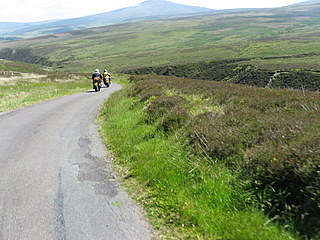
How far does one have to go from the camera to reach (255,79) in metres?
51.6

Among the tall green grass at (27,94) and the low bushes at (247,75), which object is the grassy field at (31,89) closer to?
the tall green grass at (27,94)

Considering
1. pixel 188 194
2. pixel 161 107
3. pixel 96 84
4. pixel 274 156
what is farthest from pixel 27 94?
pixel 274 156

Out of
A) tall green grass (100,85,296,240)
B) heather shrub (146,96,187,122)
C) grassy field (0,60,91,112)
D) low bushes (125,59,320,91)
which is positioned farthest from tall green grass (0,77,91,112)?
low bushes (125,59,320,91)

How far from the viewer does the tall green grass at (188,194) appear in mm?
4016

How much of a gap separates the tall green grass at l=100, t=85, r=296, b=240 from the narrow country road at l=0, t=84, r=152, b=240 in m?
0.36

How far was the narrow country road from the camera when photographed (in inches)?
173

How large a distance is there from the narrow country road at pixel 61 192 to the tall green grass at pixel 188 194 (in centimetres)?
36

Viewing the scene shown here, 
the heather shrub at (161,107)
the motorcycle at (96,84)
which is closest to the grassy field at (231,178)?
the heather shrub at (161,107)

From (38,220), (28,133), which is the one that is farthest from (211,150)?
(28,133)

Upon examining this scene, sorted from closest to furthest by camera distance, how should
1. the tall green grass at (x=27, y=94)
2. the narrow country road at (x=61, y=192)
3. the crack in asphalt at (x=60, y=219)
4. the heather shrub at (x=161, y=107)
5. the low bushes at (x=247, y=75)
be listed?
1. the crack in asphalt at (x=60, y=219)
2. the narrow country road at (x=61, y=192)
3. the heather shrub at (x=161, y=107)
4. the tall green grass at (x=27, y=94)
5. the low bushes at (x=247, y=75)

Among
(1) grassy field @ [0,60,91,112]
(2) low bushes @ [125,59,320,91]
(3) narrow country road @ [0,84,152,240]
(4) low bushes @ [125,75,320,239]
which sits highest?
(4) low bushes @ [125,75,320,239]

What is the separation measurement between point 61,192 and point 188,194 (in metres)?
2.27

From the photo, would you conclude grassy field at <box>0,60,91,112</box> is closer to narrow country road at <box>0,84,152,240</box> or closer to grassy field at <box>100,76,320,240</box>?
narrow country road at <box>0,84,152,240</box>

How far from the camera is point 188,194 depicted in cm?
512
